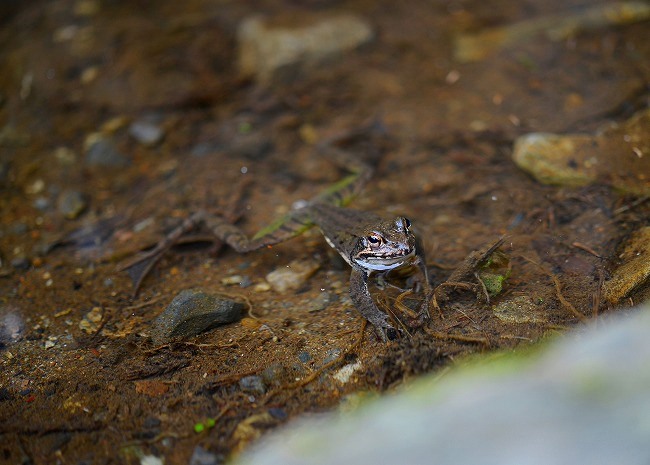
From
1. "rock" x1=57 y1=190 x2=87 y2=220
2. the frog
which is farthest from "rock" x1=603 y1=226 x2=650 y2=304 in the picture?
"rock" x1=57 y1=190 x2=87 y2=220

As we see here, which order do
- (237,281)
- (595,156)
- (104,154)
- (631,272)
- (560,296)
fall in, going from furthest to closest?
(104,154) < (595,156) < (237,281) < (560,296) < (631,272)

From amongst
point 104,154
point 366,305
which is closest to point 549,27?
point 366,305

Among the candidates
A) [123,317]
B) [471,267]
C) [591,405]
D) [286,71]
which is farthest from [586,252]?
[286,71]

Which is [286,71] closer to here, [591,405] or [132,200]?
[132,200]

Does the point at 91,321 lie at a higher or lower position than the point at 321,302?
higher

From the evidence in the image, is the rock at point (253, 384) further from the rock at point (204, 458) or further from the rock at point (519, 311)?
the rock at point (519, 311)

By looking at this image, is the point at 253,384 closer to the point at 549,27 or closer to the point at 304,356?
the point at 304,356

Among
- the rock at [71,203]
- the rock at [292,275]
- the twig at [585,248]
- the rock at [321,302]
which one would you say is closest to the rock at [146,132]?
the rock at [71,203]
